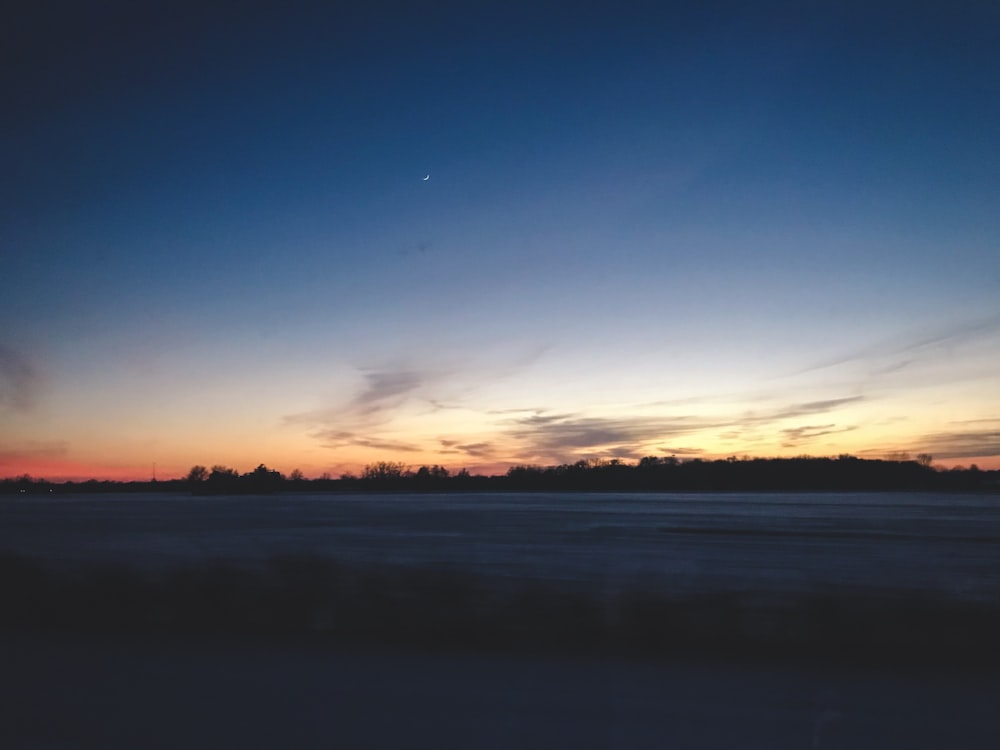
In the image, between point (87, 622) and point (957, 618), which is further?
point (87, 622)

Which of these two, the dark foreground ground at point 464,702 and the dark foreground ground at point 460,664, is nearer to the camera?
the dark foreground ground at point 464,702

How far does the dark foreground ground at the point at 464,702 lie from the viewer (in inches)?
216

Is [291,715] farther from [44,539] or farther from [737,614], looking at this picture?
[44,539]

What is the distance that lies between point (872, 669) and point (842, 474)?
160436 millimetres

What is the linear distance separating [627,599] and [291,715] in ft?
12.8

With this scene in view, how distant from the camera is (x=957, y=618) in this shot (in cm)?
747

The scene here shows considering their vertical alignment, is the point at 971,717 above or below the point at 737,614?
below

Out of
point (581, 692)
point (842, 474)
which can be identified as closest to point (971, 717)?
point (581, 692)

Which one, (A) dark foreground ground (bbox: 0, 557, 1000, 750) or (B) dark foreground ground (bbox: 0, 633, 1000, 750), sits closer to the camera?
(B) dark foreground ground (bbox: 0, 633, 1000, 750)

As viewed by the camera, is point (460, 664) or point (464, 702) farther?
point (460, 664)

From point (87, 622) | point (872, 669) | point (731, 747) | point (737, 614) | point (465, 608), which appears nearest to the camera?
point (731, 747)

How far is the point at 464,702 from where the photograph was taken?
20.9ft

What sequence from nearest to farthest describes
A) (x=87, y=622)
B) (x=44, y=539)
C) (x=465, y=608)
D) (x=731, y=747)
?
(x=731, y=747), (x=465, y=608), (x=87, y=622), (x=44, y=539)

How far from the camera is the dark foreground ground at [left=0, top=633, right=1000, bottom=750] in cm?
548
